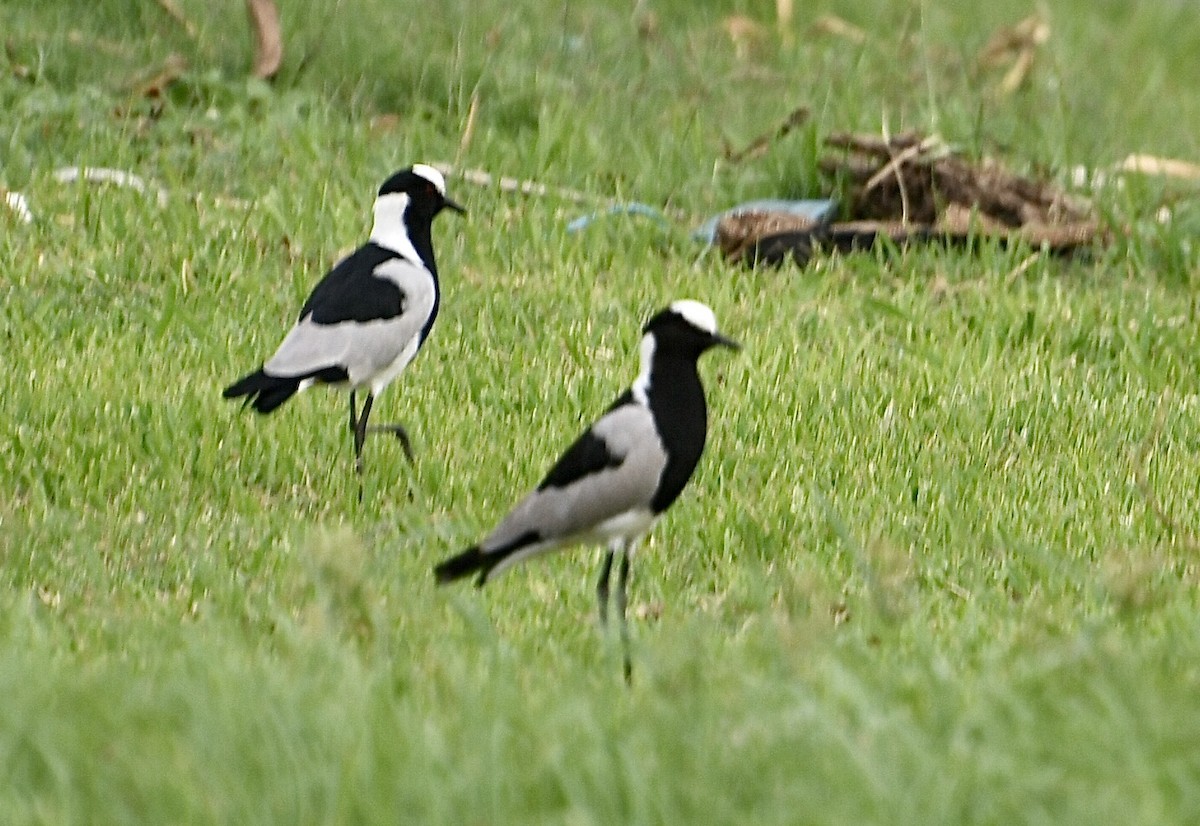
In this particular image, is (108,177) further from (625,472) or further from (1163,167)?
(1163,167)

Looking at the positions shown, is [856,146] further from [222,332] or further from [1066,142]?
[222,332]

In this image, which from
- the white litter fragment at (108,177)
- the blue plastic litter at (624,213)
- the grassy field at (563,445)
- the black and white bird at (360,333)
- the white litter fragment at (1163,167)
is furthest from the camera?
the white litter fragment at (1163,167)

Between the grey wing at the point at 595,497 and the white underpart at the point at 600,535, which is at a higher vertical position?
the grey wing at the point at 595,497

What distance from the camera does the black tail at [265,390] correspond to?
6332 millimetres

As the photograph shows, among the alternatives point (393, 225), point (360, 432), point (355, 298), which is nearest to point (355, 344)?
point (355, 298)

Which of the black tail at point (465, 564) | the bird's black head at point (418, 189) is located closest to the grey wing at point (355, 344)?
the bird's black head at point (418, 189)

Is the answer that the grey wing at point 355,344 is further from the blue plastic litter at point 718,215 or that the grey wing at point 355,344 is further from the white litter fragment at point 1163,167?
the white litter fragment at point 1163,167

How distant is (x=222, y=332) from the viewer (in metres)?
7.75

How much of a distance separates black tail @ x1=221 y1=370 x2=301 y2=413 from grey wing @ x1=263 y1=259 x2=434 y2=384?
29mm

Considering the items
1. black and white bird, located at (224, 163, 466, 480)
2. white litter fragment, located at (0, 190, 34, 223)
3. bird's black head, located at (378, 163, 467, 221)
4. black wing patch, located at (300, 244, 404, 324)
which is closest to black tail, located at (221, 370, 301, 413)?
black and white bird, located at (224, 163, 466, 480)

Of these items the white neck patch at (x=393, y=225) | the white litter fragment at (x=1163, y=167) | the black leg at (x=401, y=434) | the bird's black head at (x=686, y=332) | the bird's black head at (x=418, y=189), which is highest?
the bird's black head at (x=686, y=332)

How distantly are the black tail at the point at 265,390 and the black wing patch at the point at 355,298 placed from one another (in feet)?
0.97

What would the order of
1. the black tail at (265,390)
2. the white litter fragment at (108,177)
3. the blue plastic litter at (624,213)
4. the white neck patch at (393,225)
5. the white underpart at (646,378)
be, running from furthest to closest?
1. the blue plastic litter at (624,213)
2. the white litter fragment at (108,177)
3. the white neck patch at (393,225)
4. the black tail at (265,390)
5. the white underpart at (646,378)

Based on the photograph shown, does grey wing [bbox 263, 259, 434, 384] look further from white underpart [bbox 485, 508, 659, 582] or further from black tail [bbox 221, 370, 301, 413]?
white underpart [bbox 485, 508, 659, 582]
